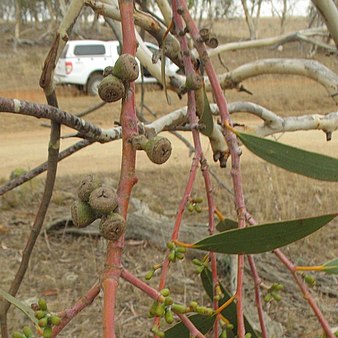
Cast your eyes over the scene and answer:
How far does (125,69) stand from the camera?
1.53ft

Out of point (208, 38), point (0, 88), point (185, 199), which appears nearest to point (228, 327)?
point (185, 199)

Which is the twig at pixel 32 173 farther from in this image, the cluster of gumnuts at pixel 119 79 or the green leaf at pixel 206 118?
the cluster of gumnuts at pixel 119 79

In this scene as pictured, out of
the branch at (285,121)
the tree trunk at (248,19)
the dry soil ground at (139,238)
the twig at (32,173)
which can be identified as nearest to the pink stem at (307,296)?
the twig at (32,173)

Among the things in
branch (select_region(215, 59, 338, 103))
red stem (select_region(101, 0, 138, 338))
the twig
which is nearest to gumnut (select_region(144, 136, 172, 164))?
red stem (select_region(101, 0, 138, 338))

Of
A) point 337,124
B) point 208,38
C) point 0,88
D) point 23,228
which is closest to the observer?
point 208,38

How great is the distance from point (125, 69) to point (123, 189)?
0.30ft

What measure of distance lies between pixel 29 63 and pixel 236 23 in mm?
13239

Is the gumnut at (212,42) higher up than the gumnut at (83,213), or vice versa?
the gumnut at (212,42)

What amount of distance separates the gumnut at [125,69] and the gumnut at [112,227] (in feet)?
0.37

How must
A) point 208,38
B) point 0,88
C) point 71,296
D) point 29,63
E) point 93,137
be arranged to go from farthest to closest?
1. point 29,63
2. point 0,88
3. point 71,296
4. point 93,137
5. point 208,38

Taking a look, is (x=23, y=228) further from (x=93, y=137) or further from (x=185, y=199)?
(x=185, y=199)

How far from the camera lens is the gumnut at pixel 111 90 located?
1.49ft

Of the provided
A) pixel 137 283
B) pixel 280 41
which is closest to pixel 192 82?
pixel 137 283

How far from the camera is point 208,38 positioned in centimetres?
72
